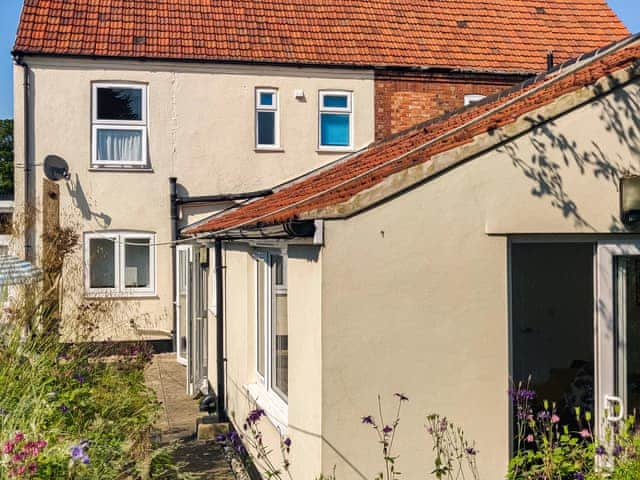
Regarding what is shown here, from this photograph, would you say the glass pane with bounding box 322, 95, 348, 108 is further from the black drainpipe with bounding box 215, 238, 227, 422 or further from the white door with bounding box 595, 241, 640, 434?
the white door with bounding box 595, 241, 640, 434

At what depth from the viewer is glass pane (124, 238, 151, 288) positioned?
17609 mm

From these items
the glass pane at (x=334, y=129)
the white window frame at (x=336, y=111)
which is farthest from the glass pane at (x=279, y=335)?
the glass pane at (x=334, y=129)

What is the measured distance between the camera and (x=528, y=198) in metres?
4.95

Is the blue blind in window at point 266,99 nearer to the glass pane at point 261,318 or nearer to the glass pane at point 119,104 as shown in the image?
the glass pane at point 119,104

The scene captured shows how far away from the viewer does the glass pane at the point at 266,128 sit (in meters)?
18.5

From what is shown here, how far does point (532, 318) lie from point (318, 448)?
16.5 feet

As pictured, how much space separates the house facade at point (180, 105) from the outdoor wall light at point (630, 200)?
11.5 meters

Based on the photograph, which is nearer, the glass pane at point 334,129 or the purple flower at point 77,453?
the purple flower at point 77,453

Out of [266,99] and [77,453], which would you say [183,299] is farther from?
[77,453]

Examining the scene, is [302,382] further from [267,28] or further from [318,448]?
[267,28]

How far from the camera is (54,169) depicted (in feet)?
55.3

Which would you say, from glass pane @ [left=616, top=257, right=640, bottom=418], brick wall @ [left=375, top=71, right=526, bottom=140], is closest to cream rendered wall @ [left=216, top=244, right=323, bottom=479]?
glass pane @ [left=616, top=257, right=640, bottom=418]

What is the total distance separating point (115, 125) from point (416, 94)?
7.41 m

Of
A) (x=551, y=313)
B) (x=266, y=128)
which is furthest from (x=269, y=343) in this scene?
(x=266, y=128)
